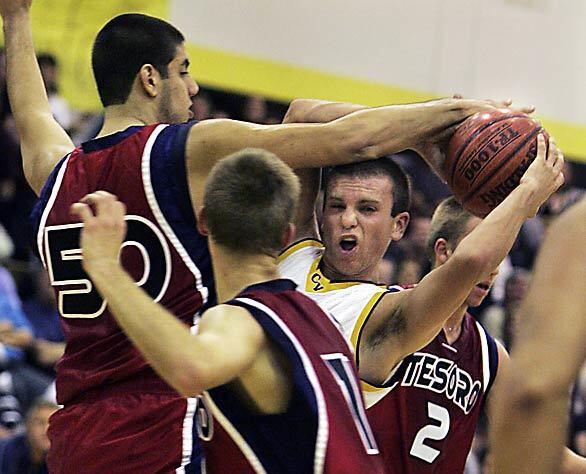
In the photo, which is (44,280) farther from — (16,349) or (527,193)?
(527,193)

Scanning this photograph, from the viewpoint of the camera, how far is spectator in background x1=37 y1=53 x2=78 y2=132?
9602 mm

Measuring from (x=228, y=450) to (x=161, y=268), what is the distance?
0.88 metres

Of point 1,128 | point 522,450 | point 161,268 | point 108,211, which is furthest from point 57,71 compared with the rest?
point 522,450

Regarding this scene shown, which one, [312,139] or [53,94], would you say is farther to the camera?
[53,94]

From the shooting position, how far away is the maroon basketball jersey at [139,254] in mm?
3705

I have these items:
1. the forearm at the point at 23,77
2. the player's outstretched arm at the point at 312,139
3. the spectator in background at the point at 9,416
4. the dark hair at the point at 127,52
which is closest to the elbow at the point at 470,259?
the player's outstretched arm at the point at 312,139

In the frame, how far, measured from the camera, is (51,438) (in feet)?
12.7

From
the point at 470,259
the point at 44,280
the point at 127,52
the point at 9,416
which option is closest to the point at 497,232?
the point at 470,259

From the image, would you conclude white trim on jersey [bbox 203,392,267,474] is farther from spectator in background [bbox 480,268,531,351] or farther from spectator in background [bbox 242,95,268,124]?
spectator in background [bbox 242,95,268,124]

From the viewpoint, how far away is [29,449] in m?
6.86

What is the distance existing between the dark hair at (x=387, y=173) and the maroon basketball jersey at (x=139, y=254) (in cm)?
92

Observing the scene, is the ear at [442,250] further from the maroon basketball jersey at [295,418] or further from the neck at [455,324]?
the maroon basketball jersey at [295,418]

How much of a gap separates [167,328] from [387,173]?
6.21 feet

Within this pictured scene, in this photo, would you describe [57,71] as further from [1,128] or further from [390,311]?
[390,311]
